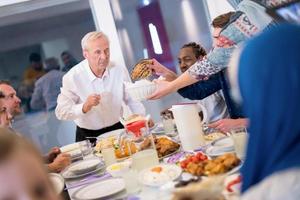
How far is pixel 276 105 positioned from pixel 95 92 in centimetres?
260

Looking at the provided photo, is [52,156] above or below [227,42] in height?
below

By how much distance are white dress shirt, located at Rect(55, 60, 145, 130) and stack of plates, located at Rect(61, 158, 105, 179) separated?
109cm

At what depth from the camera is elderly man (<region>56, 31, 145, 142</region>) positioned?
307 cm

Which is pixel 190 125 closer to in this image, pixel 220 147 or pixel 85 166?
pixel 220 147

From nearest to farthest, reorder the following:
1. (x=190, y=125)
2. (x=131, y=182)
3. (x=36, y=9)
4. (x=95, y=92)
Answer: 1. (x=131, y=182)
2. (x=190, y=125)
3. (x=95, y=92)
4. (x=36, y=9)

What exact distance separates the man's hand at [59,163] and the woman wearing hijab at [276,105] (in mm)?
1327

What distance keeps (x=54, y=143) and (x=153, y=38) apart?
5.36 feet

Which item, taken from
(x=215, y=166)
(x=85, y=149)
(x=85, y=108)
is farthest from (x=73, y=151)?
(x=215, y=166)

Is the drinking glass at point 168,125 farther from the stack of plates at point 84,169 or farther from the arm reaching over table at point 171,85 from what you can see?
the stack of plates at point 84,169

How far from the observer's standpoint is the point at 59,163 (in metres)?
1.98

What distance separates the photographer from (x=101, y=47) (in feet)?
10.1

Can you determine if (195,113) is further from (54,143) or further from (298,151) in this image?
(54,143)

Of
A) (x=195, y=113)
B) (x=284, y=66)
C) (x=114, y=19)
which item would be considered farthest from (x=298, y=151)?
(x=114, y=19)

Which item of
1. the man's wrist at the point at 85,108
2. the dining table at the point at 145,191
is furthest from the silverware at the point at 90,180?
the man's wrist at the point at 85,108
